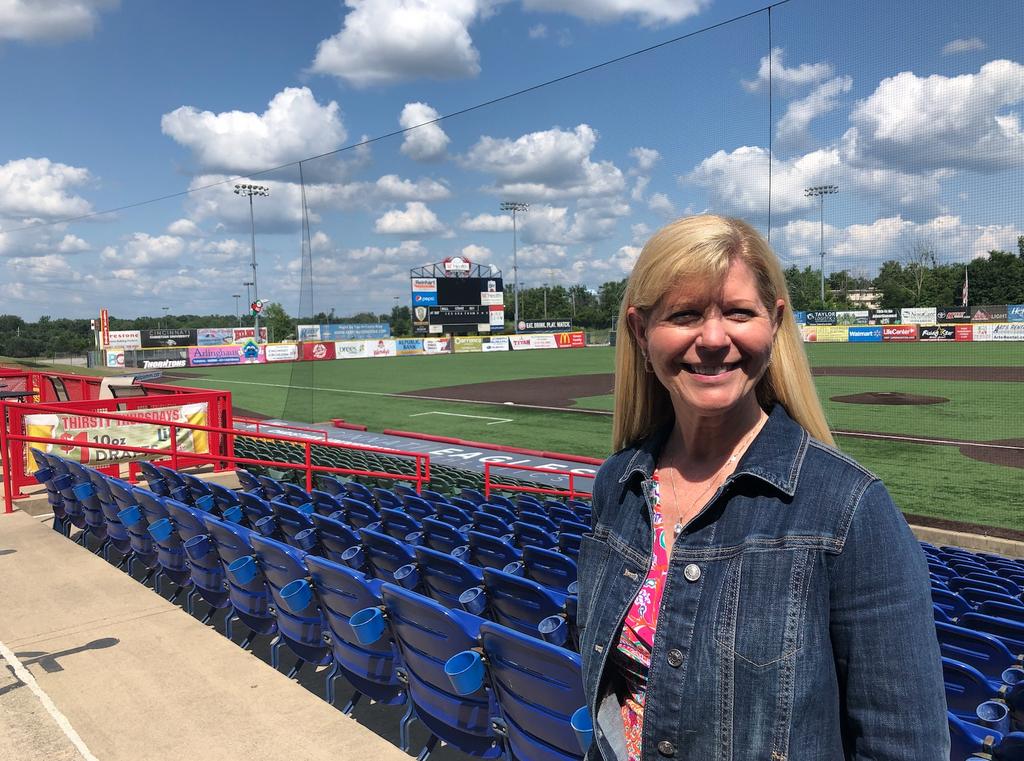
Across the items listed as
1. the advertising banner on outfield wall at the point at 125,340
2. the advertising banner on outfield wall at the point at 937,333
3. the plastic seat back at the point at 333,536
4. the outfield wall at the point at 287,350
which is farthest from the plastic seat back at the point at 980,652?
the advertising banner on outfield wall at the point at 125,340

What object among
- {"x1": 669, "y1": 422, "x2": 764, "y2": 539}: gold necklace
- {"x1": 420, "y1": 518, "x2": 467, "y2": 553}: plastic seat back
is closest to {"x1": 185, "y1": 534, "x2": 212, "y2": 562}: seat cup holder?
{"x1": 420, "y1": 518, "x2": 467, "y2": 553}: plastic seat back

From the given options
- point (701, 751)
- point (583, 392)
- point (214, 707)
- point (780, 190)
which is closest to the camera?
point (701, 751)

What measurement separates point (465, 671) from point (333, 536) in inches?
94.8

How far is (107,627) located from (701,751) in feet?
12.2

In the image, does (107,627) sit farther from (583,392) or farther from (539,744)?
(583,392)

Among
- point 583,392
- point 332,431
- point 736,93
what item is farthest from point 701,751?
point 583,392

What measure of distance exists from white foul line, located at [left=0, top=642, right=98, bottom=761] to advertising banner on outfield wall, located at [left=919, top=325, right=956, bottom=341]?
166 feet

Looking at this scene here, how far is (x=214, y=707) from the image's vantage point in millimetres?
2959

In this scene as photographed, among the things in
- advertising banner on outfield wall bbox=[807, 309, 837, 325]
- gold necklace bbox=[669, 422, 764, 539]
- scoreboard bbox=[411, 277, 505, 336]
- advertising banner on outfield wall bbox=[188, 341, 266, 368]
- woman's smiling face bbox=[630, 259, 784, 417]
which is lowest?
advertising banner on outfield wall bbox=[188, 341, 266, 368]

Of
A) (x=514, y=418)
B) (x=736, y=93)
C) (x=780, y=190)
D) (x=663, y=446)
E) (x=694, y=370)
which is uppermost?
(x=736, y=93)

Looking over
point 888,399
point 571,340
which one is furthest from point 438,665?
point 571,340

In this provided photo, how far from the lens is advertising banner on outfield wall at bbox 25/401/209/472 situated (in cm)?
840

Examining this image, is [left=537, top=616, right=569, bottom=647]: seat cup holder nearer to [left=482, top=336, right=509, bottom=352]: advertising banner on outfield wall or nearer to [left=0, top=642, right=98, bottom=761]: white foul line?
[left=0, top=642, right=98, bottom=761]: white foul line

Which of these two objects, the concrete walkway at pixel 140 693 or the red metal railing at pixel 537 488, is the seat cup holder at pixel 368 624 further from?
the red metal railing at pixel 537 488
